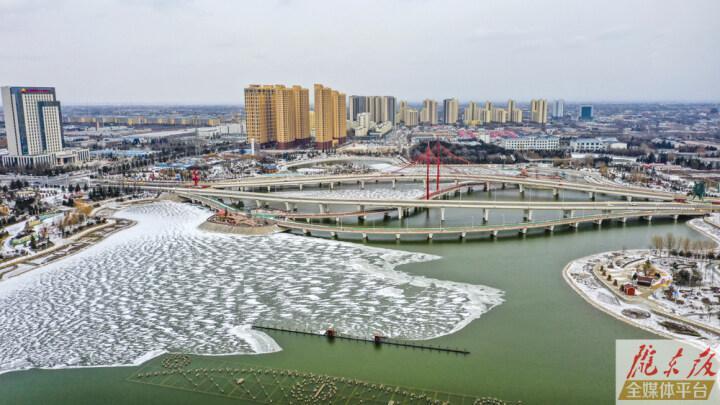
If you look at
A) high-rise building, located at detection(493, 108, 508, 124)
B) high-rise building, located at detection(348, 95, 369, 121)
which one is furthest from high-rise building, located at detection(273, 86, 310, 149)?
high-rise building, located at detection(493, 108, 508, 124)

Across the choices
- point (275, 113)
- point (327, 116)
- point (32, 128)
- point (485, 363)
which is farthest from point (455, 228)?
point (32, 128)

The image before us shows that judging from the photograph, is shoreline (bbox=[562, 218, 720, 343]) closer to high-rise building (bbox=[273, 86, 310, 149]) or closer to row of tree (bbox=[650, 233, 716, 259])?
row of tree (bbox=[650, 233, 716, 259])

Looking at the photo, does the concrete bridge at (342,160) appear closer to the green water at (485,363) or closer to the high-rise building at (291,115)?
the high-rise building at (291,115)

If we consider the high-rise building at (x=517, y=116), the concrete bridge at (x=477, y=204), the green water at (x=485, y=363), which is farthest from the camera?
the high-rise building at (x=517, y=116)

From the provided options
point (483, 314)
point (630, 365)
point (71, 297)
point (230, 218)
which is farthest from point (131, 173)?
point (630, 365)

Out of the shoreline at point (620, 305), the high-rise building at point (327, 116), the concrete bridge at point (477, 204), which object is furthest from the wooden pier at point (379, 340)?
the high-rise building at point (327, 116)

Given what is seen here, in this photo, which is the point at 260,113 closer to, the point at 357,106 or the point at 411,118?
the point at 357,106

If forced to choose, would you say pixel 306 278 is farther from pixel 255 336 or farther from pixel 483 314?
pixel 483 314
